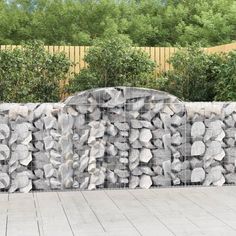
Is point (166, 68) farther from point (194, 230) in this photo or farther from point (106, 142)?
point (194, 230)

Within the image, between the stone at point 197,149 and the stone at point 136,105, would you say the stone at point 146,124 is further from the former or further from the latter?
the stone at point 197,149

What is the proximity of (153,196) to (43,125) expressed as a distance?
1.72 m

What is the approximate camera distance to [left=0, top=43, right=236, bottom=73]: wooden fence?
1396 centimetres

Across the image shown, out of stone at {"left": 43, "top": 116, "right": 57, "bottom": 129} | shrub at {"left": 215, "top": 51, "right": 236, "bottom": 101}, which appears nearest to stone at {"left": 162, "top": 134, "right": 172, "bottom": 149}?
stone at {"left": 43, "top": 116, "right": 57, "bottom": 129}

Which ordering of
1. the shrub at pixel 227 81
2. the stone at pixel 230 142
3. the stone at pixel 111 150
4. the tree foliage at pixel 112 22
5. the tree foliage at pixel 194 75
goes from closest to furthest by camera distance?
the stone at pixel 111 150, the stone at pixel 230 142, the shrub at pixel 227 81, the tree foliage at pixel 194 75, the tree foliage at pixel 112 22

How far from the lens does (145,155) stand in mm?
8273

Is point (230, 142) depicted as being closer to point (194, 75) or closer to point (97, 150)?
point (97, 150)

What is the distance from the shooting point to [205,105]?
27.8ft

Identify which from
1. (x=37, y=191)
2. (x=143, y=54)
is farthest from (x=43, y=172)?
(x=143, y=54)

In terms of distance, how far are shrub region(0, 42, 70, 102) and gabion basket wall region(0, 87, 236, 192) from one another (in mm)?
4415

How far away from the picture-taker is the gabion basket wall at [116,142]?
8.02 meters

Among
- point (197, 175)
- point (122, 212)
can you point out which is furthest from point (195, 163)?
point (122, 212)

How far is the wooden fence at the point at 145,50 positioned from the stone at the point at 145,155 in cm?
584

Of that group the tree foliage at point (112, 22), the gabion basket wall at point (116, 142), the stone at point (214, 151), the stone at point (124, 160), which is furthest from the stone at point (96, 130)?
the tree foliage at point (112, 22)
